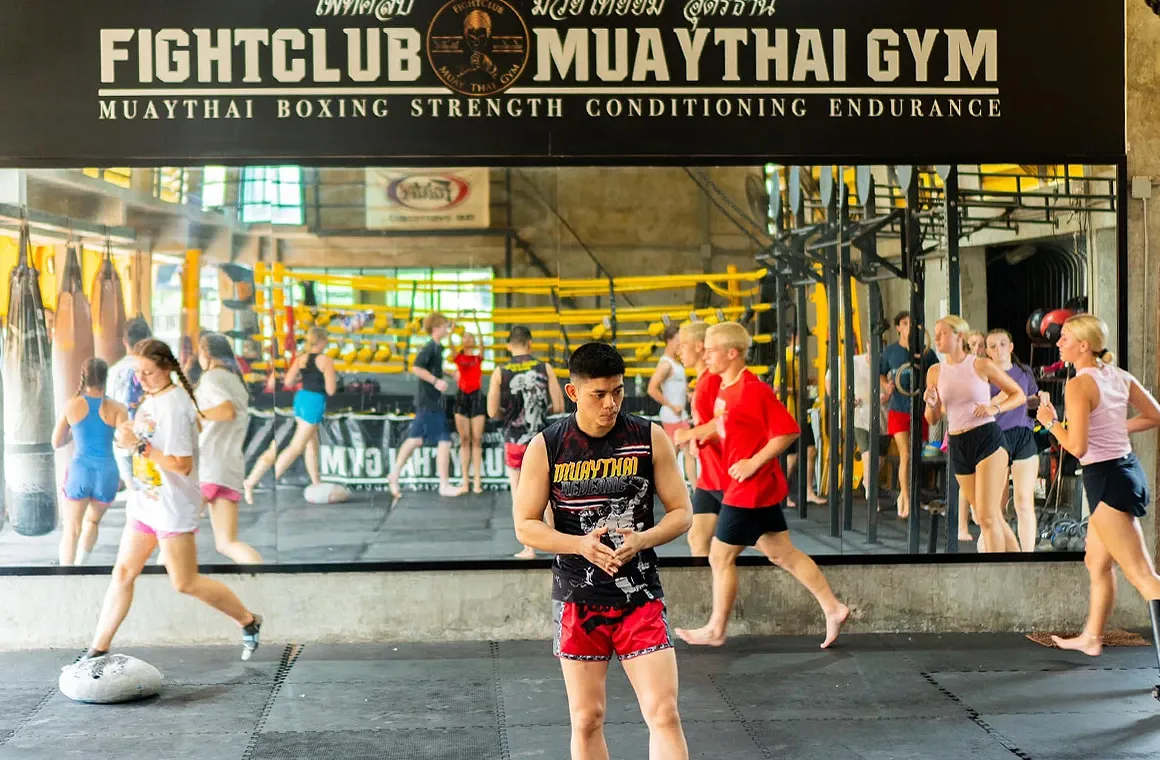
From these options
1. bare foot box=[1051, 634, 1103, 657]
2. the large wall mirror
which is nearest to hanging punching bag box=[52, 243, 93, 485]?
the large wall mirror

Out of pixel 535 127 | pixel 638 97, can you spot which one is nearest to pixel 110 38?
pixel 535 127

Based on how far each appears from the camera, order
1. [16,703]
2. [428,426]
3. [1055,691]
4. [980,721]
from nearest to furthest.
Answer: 1. [980,721]
2. [16,703]
3. [1055,691]
4. [428,426]

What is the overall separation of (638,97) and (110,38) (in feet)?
10.1

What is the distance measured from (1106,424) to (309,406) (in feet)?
14.5

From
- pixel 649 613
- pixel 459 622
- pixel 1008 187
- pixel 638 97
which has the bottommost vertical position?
pixel 459 622

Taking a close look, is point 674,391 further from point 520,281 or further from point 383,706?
point 383,706

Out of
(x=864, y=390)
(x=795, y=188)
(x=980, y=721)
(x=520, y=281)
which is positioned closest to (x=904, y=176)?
(x=795, y=188)

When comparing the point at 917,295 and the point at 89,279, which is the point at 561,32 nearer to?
the point at 917,295

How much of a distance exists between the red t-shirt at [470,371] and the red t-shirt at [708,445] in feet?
4.26

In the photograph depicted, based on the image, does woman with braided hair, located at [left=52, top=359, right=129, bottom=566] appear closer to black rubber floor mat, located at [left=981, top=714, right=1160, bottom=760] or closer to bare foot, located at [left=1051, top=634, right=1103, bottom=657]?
black rubber floor mat, located at [left=981, top=714, right=1160, bottom=760]

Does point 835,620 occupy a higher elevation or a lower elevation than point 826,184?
lower

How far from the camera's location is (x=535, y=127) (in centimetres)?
746

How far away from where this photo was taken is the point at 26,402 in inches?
290

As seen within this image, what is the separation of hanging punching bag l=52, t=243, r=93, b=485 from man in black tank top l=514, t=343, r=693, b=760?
4.08m
